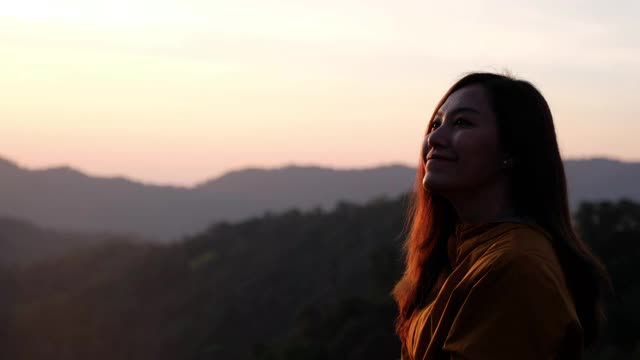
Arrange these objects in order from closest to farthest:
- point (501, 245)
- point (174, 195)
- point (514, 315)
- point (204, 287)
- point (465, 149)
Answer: point (514, 315) < point (501, 245) < point (465, 149) < point (204, 287) < point (174, 195)

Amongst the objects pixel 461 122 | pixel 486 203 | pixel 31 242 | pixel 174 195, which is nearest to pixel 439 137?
pixel 461 122

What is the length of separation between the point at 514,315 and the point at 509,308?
2 cm

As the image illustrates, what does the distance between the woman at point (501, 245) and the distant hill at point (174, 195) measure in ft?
169

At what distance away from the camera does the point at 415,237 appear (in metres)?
2.63

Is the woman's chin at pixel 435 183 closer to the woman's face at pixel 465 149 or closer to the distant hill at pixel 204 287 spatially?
the woman's face at pixel 465 149

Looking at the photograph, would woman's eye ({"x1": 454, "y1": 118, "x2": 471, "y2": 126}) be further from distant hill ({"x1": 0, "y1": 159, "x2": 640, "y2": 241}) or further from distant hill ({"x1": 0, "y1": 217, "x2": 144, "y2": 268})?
distant hill ({"x1": 0, "y1": 159, "x2": 640, "y2": 241})

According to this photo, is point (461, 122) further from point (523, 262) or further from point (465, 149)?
point (523, 262)

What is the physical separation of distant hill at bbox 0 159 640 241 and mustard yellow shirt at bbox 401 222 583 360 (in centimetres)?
5184

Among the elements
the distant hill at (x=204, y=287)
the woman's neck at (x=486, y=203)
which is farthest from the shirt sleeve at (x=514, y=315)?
the distant hill at (x=204, y=287)

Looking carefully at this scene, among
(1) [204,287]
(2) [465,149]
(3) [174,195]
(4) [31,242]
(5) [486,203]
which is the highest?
(2) [465,149]

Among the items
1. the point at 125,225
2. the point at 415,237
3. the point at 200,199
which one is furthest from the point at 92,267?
the point at 415,237

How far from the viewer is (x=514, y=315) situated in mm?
1892

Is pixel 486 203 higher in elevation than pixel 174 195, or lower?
higher

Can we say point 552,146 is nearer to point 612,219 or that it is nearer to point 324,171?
point 612,219
